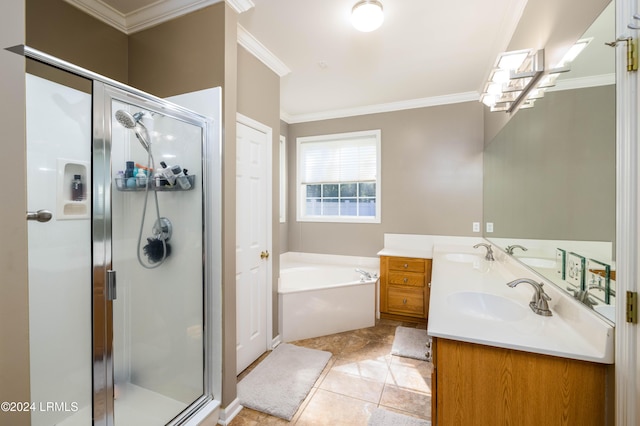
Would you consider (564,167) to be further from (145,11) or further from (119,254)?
(145,11)

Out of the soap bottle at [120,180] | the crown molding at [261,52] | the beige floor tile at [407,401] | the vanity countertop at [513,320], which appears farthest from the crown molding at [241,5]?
the beige floor tile at [407,401]

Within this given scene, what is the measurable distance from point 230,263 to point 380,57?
88.1 inches

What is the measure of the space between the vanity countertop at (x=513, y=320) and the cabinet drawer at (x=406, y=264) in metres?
1.18

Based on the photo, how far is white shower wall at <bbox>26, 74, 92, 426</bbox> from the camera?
4.86 ft

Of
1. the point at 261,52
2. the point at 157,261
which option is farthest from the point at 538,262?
the point at 261,52

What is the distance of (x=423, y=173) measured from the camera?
3514 millimetres

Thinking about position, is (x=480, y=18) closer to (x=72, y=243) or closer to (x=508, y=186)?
(x=508, y=186)

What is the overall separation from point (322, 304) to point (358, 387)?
37.2 inches

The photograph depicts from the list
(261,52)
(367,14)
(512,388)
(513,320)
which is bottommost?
(512,388)

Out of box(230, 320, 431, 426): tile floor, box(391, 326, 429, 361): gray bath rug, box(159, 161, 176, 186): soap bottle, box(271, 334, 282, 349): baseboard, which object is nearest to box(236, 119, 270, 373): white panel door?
box(271, 334, 282, 349): baseboard

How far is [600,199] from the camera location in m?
1.02

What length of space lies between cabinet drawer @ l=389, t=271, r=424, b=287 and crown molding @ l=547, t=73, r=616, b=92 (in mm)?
2217

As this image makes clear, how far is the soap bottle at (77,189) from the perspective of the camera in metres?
1.61

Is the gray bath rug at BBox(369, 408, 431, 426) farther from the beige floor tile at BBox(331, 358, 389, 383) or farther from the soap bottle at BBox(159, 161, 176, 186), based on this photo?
the soap bottle at BBox(159, 161, 176, 186)
